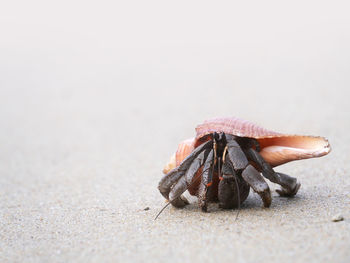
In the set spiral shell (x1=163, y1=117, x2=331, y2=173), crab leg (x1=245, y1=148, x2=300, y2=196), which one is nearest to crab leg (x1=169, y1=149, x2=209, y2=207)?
spiral shell (x1=163, y1=117, x2=331, y2=173)

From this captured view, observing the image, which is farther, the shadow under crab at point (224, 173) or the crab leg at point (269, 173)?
the crab leg at point (269, 173)

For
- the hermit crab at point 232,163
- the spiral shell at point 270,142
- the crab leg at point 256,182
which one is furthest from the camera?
the spiral shell at point 270,142

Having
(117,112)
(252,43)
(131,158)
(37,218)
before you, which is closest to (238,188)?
(37,218)

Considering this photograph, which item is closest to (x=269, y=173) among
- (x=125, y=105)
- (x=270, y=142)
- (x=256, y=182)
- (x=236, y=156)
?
(x=256, y=182)

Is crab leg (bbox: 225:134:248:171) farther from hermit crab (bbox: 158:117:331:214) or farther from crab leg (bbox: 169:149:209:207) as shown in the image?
crab leg (bbox: 169:149:209:207)

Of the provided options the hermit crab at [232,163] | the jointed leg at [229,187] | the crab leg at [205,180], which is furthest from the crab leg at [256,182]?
the crab leg at [205,180]

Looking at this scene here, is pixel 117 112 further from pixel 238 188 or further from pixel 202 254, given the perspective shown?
pixel 202 254

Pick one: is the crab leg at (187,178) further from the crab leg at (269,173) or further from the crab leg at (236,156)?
Result: the crab leg at (269,173)
